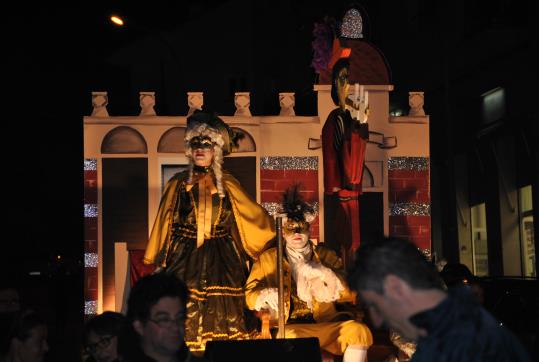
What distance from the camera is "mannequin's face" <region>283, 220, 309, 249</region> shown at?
996 centimetres

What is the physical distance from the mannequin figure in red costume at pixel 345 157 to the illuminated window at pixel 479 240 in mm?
12627

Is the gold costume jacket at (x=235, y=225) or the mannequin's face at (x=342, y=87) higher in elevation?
the mannequin's face at (x=342, y=87)

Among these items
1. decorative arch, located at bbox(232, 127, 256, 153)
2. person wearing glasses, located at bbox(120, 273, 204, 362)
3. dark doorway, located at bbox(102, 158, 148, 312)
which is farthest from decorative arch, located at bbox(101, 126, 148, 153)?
person wearing glasses, located at bbox(120, 273, 204, 362)

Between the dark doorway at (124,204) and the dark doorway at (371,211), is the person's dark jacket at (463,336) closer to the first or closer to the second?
the dark doorway at (124,204)

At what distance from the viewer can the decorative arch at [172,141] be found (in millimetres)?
11680

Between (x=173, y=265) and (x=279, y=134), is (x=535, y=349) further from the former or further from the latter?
(x=279, y=134)

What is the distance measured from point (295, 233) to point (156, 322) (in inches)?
233

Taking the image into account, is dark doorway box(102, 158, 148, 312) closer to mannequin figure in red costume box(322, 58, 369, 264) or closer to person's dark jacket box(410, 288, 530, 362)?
mannequin figure in red costume box(322, 58, 369, 264)

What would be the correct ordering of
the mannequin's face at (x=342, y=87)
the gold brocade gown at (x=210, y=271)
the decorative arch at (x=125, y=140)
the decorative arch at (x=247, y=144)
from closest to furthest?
1. the gold brocade gown at (x=210, y=271)
2. the mannequin's face at (x=342, y=87)
3. the decorative arch at (x=125, y=140)
4. the decorative arch at (x=247, y=144)

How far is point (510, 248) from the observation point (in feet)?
69.7

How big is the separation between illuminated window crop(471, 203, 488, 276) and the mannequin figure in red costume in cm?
1263

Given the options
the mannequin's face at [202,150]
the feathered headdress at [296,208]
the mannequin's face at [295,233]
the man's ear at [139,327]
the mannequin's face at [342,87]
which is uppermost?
the mannequin's face at [342,87]

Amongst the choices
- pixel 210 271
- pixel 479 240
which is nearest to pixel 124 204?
pixel 210 271

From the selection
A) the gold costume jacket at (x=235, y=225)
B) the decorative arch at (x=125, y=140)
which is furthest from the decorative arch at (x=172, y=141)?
the gold costume jacket at (x=235, y=225)
